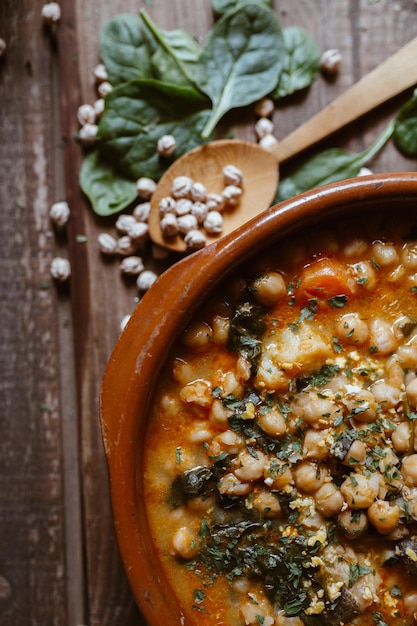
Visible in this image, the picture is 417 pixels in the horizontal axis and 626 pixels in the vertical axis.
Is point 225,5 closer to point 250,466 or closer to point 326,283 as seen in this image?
point 326,283

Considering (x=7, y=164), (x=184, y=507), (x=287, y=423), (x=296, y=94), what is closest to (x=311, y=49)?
(x=296, y=94)

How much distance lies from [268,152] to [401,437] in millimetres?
1102

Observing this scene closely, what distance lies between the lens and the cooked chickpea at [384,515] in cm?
223

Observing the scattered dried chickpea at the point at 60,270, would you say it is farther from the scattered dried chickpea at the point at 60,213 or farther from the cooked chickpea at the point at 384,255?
the cooked chickpea at the point at 384,255

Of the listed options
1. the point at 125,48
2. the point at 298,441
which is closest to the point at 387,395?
the point at 298,441

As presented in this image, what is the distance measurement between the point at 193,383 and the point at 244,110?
43.2 inches

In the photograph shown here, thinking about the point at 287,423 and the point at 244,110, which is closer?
the point at 287,423

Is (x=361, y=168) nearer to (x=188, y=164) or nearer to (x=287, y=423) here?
(x=188, y=164)

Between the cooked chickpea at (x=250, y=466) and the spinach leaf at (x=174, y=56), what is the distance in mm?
1362

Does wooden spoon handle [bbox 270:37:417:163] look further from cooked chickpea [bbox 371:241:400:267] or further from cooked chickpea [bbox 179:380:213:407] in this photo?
cooked chickpea [bbox 179:380:213:407]

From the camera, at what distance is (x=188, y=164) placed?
9.04ft

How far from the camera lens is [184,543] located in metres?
2.30

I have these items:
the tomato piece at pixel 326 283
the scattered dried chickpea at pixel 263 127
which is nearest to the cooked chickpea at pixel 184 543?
the tomato piece at pixel 326 283

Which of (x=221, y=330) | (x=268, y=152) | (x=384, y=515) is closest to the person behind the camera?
(x=384, y=515)
